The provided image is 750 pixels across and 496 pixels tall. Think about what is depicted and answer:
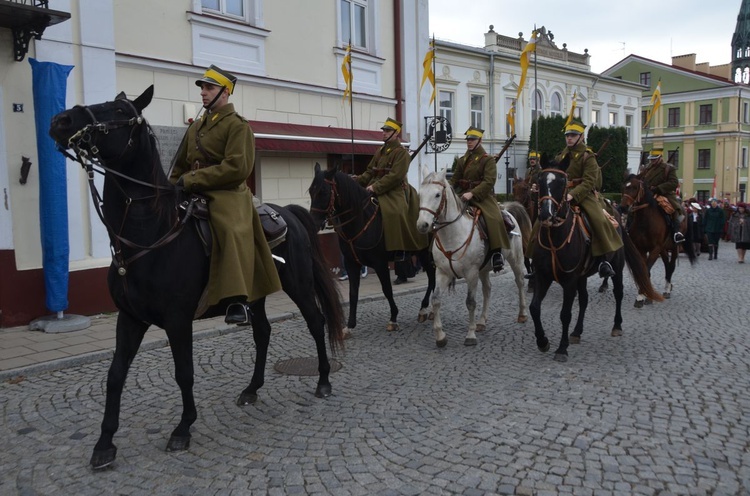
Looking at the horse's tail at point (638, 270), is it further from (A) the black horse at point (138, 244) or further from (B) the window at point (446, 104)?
(B) the window at point (446, 104)

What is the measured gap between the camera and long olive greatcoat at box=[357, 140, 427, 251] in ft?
27.5

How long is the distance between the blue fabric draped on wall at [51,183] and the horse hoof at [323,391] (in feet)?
14.8

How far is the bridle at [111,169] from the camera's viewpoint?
12.7 feet

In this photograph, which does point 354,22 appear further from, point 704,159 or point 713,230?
point 704,159

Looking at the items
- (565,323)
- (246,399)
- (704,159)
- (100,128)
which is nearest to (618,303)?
(565,323)

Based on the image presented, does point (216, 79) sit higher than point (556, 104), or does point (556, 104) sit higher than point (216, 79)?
point (556, 104)

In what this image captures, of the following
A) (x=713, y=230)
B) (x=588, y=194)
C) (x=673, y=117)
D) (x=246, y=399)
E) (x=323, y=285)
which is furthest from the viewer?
(x=673, y=117)

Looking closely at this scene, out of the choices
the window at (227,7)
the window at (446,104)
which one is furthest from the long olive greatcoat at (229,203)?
the window at (446,104)

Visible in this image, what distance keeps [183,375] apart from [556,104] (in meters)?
37.6

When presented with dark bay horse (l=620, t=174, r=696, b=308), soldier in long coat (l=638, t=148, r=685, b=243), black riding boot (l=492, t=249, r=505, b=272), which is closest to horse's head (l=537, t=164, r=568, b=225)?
black riding boot (l=492, t=249, r=505, b=272)

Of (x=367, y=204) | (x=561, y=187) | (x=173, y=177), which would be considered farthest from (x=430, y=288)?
(x=173, y=177)

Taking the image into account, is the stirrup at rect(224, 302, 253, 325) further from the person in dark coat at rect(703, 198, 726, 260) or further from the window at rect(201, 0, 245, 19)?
the person in dark coat at rect(703, 198, 726, 260)

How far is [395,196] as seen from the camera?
8625 mm

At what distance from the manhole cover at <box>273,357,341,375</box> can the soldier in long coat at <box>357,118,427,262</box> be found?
2.14m
